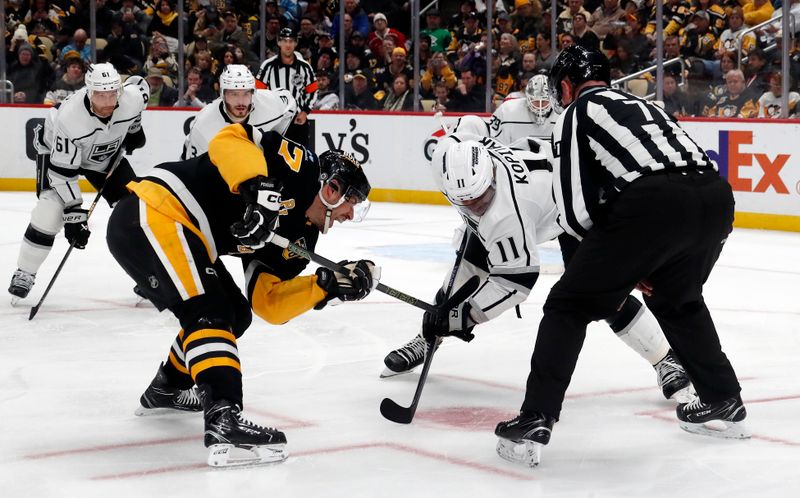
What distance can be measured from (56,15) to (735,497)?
10.6m

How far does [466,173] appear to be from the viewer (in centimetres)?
336

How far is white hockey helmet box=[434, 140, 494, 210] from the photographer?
336cm

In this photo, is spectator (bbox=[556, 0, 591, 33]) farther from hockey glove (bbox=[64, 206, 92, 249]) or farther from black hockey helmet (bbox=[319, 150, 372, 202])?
black hockey helmet (bbox=[319, 150, 372, 202])

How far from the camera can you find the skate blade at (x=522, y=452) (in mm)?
2902

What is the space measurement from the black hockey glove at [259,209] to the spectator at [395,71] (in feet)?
26.4

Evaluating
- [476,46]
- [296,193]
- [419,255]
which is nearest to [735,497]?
[296,193]

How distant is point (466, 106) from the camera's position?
10.6m

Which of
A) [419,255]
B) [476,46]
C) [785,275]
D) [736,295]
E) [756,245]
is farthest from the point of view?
[476,46]

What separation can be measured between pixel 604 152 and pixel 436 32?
804cm

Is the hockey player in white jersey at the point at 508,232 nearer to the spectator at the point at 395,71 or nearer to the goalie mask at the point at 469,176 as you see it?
the goalie mask at the point at 469,176

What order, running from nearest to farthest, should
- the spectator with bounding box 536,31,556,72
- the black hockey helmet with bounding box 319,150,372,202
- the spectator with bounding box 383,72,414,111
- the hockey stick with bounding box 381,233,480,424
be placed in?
the black hockey helmet with bounding box 319,150,372,202, the hockey stick with bounding box 381,233,480,424, the spectator with bounding box 536,31,556,72, the spectator with bounding box 383,72,414,111

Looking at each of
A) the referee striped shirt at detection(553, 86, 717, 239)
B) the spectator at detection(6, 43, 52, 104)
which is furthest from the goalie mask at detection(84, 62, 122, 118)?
the spectator at detection(6, 43, 52, 104)

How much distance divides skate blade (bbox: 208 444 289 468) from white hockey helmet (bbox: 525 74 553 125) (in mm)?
4179

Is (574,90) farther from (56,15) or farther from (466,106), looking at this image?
(56,15)
